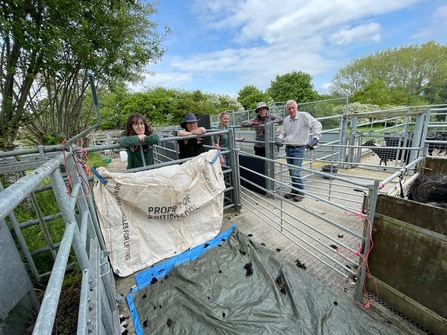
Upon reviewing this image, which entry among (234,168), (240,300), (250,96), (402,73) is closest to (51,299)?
(240,300)

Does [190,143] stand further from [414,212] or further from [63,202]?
[414,212]

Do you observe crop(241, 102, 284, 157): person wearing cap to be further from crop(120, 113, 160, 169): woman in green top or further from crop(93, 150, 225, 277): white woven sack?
crop(120, 113, 160, 169): woman in green top

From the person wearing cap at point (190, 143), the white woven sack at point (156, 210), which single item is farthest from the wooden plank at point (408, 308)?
the person wearing cap at point (190, 143)

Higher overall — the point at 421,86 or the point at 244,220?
the point at 421,86

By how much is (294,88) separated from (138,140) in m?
32.1

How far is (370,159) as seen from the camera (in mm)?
7344

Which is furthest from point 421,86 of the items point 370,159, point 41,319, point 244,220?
point 41,319

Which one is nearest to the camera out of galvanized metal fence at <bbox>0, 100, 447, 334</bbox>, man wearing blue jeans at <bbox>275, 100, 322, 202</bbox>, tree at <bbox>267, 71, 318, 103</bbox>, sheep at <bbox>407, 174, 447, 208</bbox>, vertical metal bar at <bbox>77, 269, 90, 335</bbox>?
galvanized metal fence at <bbox>0, 100, 447, 334</bbox>

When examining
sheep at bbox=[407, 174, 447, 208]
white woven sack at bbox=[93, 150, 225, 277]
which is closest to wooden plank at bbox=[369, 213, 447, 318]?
sheep at bbox=[407, 174, 447, 208]

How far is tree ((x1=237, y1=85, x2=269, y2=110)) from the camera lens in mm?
31656

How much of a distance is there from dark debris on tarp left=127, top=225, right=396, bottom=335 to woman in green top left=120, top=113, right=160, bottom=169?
1366 millimetres

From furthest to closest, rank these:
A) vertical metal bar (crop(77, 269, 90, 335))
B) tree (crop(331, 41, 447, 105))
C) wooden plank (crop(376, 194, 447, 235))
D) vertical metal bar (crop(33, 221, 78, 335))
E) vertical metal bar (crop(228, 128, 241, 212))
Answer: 1. tree (crop(331, 41, 447, 105))
2. vertical metal bar (crop(228, 128, 241, 212))
3. wooden plank (crop(376, 194, 447, 235))
4. vertical metal bar (crop(77, 269, 90, 335))
5. vertical metal bar (crop(33, 221, 78, 335))

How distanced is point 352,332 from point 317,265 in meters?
0.78

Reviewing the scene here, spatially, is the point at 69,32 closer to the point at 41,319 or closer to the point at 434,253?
the point at 41,319
